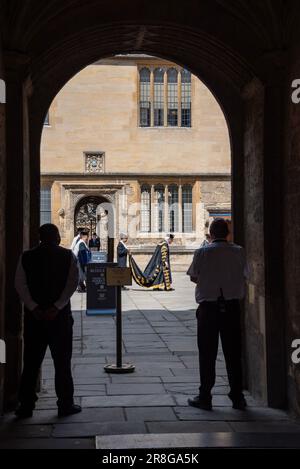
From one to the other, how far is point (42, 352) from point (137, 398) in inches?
43.8

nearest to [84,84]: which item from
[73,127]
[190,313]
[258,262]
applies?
[73,127]

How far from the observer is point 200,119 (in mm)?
25438

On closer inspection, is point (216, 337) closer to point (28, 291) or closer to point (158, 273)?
point (28, 291)

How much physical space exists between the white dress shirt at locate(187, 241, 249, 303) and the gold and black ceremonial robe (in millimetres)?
11708

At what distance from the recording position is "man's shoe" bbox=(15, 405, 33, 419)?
5066 millimetres

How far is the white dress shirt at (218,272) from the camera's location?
5.31m

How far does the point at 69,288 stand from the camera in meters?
5.12

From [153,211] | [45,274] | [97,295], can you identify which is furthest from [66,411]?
[153,211]

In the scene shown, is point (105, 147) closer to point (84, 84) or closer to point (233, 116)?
point (84, 84)

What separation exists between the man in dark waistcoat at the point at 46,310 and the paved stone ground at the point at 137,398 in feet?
0.69

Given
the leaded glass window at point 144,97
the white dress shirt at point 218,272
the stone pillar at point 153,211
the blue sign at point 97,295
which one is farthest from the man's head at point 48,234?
the leaded glass window at point 144,97

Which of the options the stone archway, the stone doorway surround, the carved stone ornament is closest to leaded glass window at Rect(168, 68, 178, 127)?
the carved stone ornament

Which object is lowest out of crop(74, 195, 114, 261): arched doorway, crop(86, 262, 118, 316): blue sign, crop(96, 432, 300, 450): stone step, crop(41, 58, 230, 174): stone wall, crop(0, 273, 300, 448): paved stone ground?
crop(0, 273, 300, 448): paved stone ground

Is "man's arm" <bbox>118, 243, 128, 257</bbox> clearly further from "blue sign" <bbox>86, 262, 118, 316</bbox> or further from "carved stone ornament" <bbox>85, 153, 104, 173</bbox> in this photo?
"carved stone ornament" <bbox>85, 153, 104, 173</bbox>
